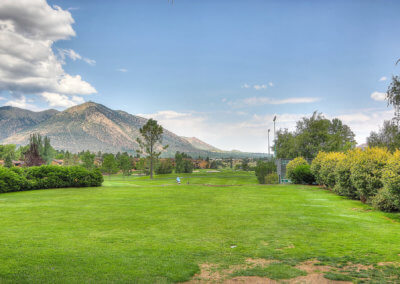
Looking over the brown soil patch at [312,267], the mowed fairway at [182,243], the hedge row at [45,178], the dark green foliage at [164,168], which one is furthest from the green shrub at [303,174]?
the dark green foliage at [164,168]

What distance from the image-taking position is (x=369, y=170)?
12.4 m

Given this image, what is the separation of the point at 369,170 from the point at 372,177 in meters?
0.39

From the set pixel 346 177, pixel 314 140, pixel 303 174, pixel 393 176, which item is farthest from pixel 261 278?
pixel 314 140

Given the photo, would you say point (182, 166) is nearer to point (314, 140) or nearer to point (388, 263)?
point (314, 140)

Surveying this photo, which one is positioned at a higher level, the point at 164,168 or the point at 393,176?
the point at 393,176

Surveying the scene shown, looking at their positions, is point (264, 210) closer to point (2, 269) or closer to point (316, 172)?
point (2, 269)

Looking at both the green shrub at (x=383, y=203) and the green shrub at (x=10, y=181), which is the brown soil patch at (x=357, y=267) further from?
the green shrub at (x=10, y=181)

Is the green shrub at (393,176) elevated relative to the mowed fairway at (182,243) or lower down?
elevated

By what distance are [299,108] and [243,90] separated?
12.2 m

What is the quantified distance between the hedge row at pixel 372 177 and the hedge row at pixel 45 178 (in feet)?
61.4

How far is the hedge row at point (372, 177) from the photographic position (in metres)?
9.47

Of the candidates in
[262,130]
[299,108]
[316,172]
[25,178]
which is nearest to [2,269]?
[25,178]

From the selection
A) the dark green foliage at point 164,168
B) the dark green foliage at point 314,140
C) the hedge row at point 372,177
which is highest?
the dark green foliage at point 314,140

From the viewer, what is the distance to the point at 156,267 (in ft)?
15.4
